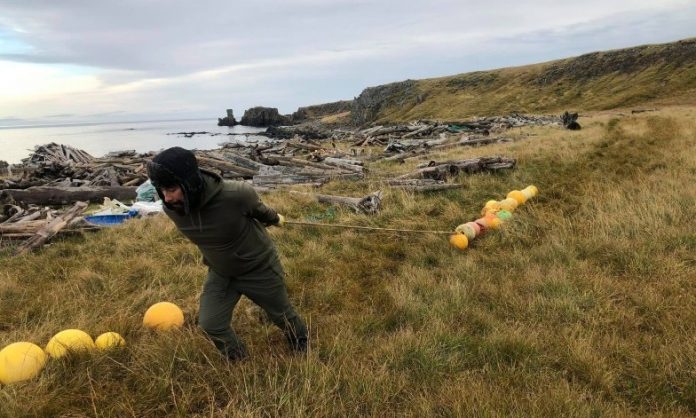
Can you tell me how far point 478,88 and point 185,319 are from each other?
261 ft

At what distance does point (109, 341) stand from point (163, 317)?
2.06ft

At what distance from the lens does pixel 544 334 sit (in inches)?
153

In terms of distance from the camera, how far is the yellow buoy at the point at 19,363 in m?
3.40

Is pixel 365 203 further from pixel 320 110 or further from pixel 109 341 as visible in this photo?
pixel 320 110

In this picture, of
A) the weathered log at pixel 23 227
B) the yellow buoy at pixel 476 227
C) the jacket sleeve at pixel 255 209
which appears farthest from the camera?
the weathered log at pixel 23 227

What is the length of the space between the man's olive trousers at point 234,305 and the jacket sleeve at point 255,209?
1.28 ft

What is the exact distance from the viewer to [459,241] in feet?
21.6

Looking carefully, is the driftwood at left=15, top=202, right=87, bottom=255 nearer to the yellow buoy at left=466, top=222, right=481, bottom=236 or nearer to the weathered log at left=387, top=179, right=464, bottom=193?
the weathered log at left=387, top=179, right=464, bottom=193

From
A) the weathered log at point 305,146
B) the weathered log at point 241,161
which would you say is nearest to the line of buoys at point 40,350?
the weathered log at point 241,161

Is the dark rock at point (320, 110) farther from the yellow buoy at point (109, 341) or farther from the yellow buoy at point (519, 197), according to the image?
the yellow buoy at point (109, 341)

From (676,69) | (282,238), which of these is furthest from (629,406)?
(676,69)

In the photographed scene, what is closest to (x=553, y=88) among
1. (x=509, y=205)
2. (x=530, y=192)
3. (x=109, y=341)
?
(x=530, y=192)

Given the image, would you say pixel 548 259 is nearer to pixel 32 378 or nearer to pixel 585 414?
pixel 585 414

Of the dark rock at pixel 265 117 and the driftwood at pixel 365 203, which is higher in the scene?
the dark rock at pixel 265 117
